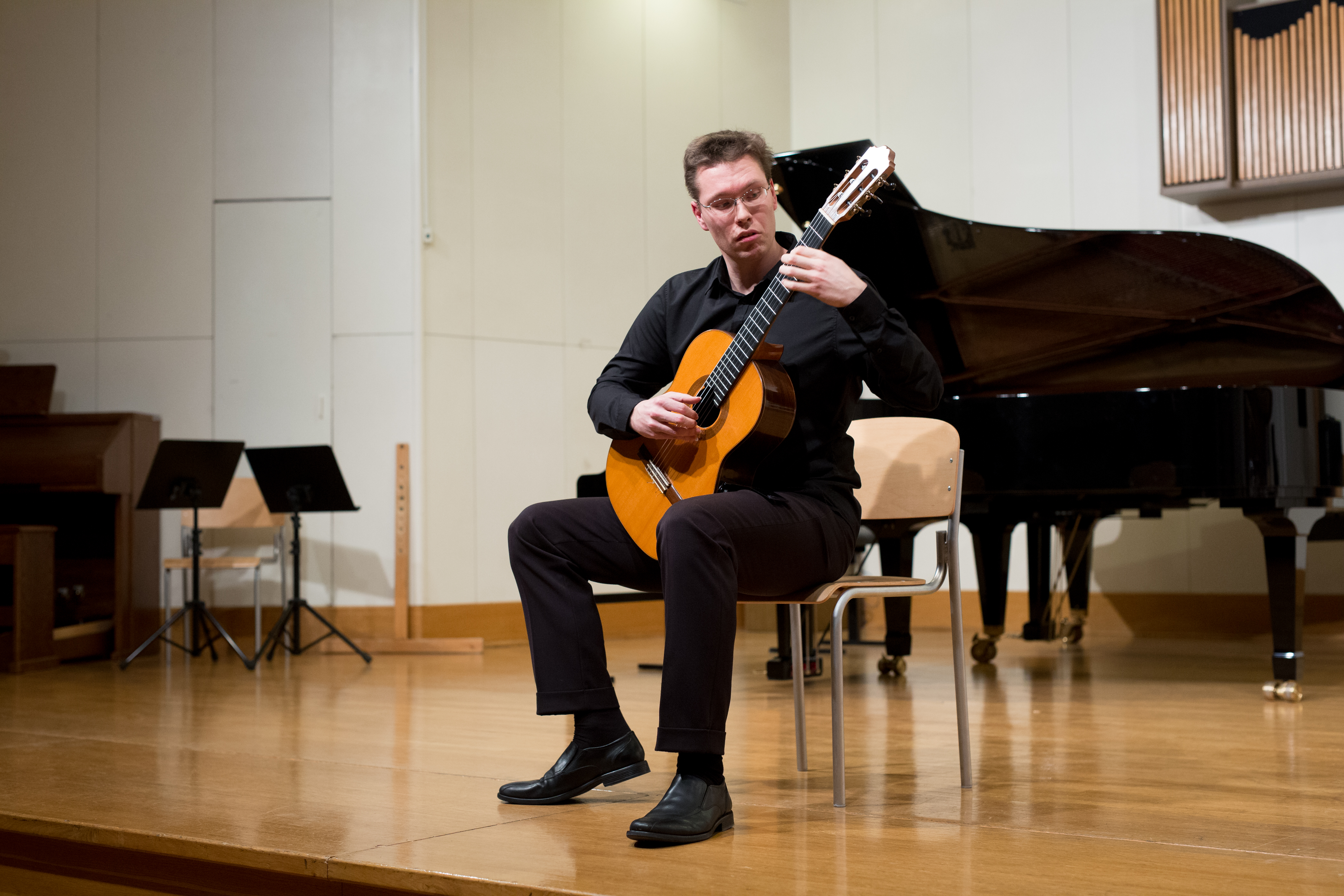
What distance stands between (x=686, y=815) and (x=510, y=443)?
14.4 ft

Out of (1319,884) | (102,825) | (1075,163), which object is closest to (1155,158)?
(1075,163)

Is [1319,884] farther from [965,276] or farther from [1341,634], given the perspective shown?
[1341,634]

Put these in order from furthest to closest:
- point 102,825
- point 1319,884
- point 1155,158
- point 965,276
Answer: point 1155,158, point 965,276, point 102,825, point 1319,884

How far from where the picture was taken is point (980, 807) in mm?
2115

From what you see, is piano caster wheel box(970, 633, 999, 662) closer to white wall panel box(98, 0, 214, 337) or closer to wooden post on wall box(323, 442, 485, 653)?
wooden post on wall box(323, 442, 485, 653)

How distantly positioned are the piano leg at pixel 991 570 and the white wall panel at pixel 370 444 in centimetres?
274

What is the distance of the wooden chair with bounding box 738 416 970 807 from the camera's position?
2223 millimetres

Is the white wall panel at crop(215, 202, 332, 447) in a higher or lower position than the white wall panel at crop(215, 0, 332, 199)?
lower

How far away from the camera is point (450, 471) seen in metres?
5.95

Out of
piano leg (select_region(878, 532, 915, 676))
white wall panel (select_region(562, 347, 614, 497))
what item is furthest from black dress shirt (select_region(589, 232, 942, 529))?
white wall panel (select_region(562, 347, 614, 497))

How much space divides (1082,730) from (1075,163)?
400 cm

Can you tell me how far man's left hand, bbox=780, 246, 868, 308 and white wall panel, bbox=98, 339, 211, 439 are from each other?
4782mm

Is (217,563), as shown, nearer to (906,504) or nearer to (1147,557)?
(906,504)

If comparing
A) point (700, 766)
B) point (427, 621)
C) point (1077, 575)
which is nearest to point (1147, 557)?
point (1077, 575)
